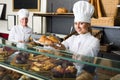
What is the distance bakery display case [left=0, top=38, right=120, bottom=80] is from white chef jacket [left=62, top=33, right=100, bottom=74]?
0.77ft

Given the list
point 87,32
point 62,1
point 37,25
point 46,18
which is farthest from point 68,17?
point 87,32

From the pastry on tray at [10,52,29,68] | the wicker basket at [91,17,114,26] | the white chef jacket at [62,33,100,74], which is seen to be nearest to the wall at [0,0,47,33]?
the wicker basket at [91,17,114,26]

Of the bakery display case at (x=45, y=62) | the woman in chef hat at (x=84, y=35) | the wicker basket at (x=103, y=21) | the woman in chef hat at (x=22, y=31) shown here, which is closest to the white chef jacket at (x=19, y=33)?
the woman in chef hat at (x=22, y=31)

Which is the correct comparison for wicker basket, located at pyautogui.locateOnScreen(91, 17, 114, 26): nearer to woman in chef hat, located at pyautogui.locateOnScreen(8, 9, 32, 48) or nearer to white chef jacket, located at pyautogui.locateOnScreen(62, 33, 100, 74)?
woman in chef hat, located at pyautogui.locateOnScreen(8, 9, 32, 48)

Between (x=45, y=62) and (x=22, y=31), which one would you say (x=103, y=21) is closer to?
(x=22, y=31)

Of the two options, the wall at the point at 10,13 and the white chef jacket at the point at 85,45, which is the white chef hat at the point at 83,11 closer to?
the white chef jacket at the point at 85,45

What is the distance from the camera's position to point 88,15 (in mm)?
1728

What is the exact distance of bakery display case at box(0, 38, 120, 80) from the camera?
1.14 m

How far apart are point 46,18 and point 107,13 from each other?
1563 millimetres

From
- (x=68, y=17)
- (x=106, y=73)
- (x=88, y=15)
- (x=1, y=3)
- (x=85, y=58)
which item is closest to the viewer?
(x=106, y=73)

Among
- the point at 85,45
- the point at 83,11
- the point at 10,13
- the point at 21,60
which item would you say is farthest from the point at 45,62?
the point at 10,13

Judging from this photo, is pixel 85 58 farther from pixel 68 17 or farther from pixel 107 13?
pixel 68 17

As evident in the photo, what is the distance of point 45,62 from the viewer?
146cm

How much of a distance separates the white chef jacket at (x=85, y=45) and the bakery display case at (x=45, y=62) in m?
0.24
